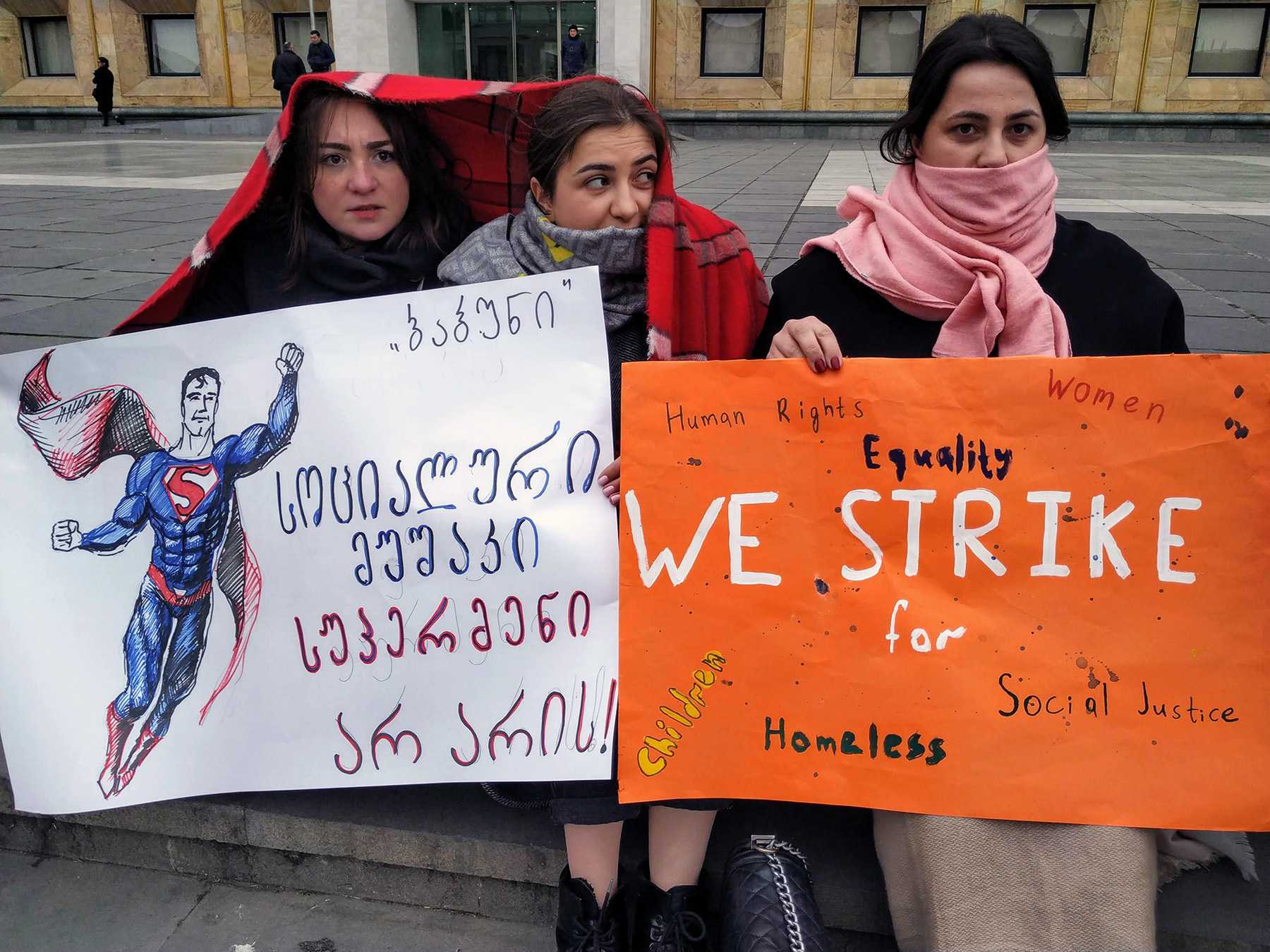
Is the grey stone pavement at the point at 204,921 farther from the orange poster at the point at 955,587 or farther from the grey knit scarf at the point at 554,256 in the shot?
the grey knit scarf at the point at 554,256

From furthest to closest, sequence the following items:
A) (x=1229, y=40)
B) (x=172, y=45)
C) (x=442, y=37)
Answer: (x=172, y=45) < (x=442, y=37) < (x=1229, y=40)

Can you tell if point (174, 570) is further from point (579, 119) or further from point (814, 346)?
point (814, 346)

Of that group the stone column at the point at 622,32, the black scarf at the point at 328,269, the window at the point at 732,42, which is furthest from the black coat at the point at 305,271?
the window at the point at 732,42

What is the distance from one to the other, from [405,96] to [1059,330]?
1.34 metres

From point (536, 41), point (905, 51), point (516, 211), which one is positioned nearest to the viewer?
point (516, 211)

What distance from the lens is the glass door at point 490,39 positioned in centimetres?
1903

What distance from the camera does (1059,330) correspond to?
1726 mm

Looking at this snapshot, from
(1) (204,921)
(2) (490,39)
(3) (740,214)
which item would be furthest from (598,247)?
(2) (490,39)

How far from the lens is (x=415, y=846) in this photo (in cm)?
181

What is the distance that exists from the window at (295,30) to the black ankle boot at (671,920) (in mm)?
22077

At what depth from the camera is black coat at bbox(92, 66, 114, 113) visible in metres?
19.8

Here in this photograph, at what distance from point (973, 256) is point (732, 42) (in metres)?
18.7

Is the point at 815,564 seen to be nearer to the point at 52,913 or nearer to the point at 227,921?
the point at 227,921

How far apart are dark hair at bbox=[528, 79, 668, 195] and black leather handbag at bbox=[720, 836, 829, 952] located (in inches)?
48.9
